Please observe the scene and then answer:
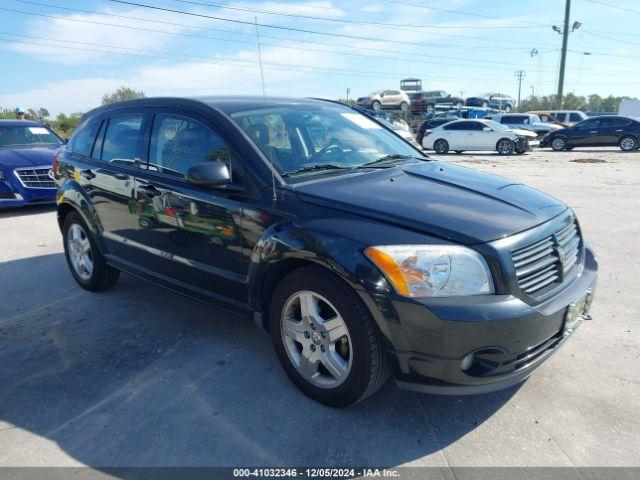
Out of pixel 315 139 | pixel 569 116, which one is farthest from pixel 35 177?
pixel 569 116

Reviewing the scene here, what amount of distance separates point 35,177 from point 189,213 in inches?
254

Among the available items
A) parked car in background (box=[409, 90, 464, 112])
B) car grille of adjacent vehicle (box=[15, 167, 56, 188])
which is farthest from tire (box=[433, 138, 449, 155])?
parked car in background (box=[409, 90, 464, 112])

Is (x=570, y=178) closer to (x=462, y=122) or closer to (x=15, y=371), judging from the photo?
(x=462, y=122)

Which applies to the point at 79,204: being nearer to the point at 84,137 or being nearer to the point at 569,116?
the point at 84,137

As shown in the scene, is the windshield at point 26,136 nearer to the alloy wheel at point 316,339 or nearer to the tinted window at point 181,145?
the tinted window at point 181,145

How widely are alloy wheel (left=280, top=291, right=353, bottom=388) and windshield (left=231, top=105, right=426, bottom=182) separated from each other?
776mm

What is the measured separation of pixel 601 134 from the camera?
21.5 meters

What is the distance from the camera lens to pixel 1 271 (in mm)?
5457

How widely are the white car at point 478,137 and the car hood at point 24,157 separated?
53.8 feet

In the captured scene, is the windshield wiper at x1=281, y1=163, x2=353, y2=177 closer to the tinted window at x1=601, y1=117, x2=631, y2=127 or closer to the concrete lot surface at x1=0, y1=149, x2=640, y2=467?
the concrete lot surface at x1=0, y1=149, x2=640, y2=467

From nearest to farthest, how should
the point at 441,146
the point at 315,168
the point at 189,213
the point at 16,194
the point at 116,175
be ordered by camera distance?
the point at 315,168 → the point at 189,213 → the point at 116,175 → the point at 16,194 → the point at 441,146

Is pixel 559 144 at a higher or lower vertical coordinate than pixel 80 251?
lower

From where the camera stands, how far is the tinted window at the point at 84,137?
4.51 meters

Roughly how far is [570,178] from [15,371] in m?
12.3
